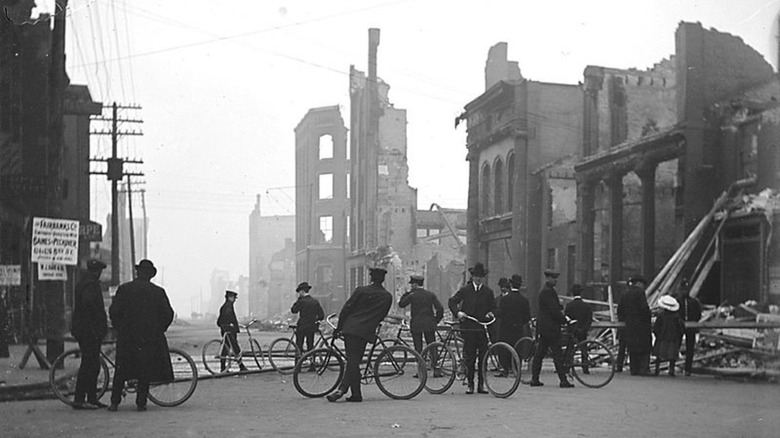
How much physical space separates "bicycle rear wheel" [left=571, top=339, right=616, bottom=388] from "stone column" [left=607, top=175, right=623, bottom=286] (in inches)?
547

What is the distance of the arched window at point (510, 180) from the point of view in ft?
126

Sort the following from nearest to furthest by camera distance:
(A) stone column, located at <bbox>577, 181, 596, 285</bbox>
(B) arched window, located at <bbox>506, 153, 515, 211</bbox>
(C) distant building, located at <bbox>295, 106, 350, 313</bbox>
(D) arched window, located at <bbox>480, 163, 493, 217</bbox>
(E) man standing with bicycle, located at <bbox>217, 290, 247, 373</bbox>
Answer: (E) man standing with bicycle, located at <bbox>217, 290, 247, 373</bbox>
(A) stone column, located at <bbox>577, 181, 596, 285</bbox>
(B) arched window, located at <bbox>506, 153, 515, 211</bbox>
(D) arched window, located at <bbox>480, 163, 493, 217</bbox>
(C) distant building, located at <bbox>295, 106, 350, 313</bbox>

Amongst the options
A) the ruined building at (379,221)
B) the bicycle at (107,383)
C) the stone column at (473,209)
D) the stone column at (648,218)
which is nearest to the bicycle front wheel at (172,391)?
the bicycle at (107,383)

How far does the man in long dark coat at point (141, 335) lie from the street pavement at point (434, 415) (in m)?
0.36

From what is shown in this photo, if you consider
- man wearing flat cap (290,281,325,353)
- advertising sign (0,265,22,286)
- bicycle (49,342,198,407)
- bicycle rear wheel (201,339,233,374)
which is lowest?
bicycle rear wheel (201,339,233,374)

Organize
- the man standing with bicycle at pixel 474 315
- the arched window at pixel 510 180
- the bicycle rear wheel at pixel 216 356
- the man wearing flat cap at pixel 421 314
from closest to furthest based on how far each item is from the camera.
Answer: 1. the man standing with bicycle at pixel 474 315
2. the man wearing flat cap at pixel 421 314
3. the bicycle rear wheel at pixel 216 356
4. the arched window at pixel 510 180

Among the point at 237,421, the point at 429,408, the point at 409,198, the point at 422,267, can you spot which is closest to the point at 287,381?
the point at 429,408

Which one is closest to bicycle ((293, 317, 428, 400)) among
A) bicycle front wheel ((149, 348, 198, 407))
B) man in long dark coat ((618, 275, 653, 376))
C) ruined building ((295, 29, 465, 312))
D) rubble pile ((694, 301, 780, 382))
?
bicycle front wheel ((149, 348, 198, 407))

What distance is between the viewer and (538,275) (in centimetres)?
3650

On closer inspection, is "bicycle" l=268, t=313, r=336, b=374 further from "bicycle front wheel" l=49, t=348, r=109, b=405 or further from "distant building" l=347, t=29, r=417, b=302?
"distant building" l=347, t=29, r=417, b=302

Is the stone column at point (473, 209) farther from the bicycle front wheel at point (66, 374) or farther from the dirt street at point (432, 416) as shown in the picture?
the bicycle front wheel at point (66, 374)

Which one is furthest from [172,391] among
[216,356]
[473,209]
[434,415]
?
[473,209]

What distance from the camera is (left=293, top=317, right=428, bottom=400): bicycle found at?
12.5 m

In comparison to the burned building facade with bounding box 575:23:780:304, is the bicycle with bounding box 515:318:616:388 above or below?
below
